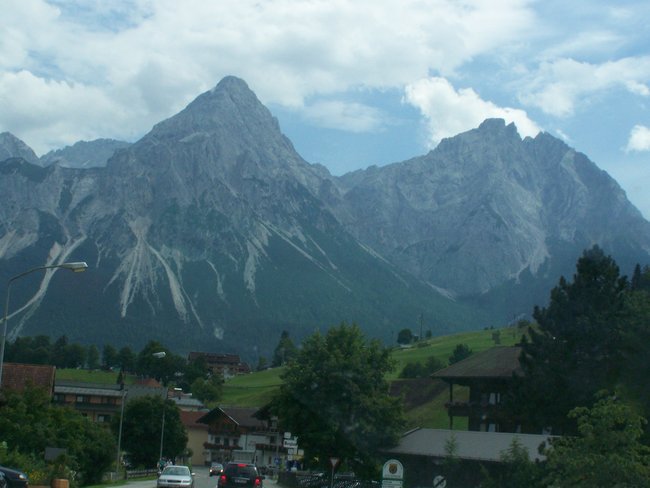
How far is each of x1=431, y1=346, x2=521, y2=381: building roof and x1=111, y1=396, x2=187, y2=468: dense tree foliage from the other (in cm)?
2962

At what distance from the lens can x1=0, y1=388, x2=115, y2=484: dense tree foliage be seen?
1845 inches

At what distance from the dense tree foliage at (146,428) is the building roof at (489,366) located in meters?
29.6

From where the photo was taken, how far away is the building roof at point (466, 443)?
50250 millimetres

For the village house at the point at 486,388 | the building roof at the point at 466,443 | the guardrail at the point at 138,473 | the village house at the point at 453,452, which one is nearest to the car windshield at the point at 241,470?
the village house at the point at 453,452

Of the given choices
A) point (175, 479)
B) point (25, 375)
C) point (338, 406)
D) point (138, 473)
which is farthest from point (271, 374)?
point (175, 479)

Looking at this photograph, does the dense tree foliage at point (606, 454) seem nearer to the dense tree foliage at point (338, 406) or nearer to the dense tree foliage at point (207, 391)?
the dense tree foliage at point (338, 406)

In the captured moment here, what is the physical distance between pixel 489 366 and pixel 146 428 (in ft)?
119

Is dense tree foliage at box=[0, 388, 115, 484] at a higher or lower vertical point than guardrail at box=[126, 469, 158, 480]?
higher

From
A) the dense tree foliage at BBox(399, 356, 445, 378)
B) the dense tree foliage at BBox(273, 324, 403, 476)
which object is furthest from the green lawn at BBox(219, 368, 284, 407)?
the dense tree foliage at BBox(273, 324, 403, 476)

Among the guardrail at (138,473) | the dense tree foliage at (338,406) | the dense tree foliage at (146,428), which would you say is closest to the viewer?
the dense tree foliage at (338,406)

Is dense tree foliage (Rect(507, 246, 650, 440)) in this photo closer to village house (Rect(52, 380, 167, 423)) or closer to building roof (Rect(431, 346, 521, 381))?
building roof (Rect(431, 346, 521, 381))

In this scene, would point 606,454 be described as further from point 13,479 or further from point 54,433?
point 54,433

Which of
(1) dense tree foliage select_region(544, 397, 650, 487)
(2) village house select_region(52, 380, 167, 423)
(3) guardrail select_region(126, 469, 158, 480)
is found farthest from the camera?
(2) village house select_region(52, 380, 167, 423)

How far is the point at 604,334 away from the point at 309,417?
1920 centimetres
